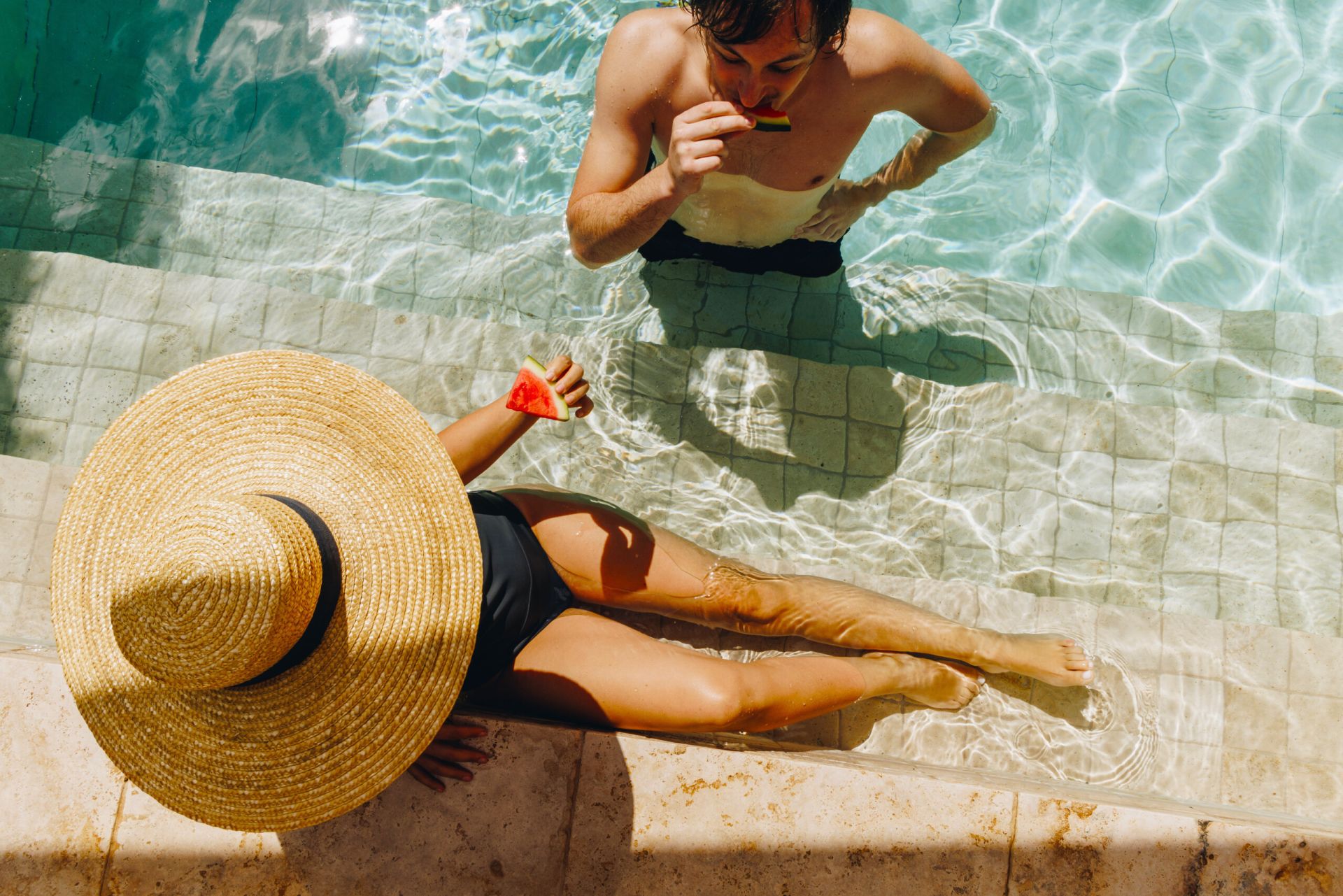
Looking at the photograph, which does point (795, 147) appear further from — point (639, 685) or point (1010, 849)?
point (1010, 849)

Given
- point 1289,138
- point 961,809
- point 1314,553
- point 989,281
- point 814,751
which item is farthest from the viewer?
point 1289,138

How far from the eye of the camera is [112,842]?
96.2 inches

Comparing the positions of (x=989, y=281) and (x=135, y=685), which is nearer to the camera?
(x=135, y=685)

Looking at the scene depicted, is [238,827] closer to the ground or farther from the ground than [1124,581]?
farther from the ground

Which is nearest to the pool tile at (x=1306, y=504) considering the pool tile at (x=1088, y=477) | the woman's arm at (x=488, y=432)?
the pool tile at (x=1088, y=477)

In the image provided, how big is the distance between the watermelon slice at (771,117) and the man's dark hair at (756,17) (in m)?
0.21

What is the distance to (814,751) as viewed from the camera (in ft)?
9.57

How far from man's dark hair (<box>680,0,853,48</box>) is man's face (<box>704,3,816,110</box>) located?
0.05ft

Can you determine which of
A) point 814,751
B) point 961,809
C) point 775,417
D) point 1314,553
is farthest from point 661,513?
point 1314,553

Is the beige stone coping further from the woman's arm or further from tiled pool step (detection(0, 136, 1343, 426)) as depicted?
tiled pool step (detection(0, 136, 1343, 426))

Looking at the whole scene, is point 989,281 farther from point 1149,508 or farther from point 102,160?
point 102,160

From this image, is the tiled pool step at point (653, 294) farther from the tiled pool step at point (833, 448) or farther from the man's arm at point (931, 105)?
the man's arm at point (931, 105)

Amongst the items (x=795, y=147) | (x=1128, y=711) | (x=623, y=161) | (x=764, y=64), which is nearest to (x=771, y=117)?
(x=764, y=64)

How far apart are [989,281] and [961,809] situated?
8.26 ft
